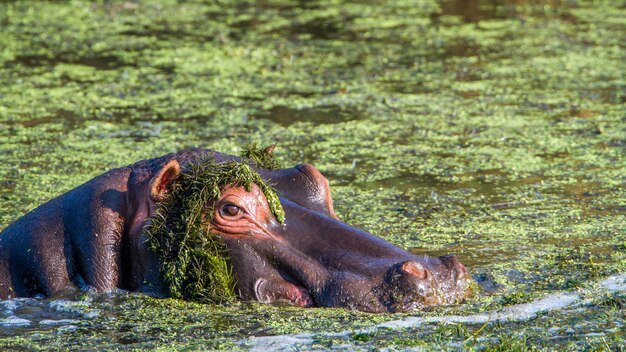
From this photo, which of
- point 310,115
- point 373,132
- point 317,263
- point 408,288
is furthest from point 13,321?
point 310,115

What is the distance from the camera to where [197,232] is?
183 inches

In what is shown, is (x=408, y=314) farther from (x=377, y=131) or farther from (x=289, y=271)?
(x=377, y=131)

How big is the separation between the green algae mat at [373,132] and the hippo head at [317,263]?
→ 7 cm

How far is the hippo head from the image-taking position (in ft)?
14.9

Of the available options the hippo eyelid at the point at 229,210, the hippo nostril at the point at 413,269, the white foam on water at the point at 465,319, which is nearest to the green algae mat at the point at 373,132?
the white foam on water at the point at 465,319

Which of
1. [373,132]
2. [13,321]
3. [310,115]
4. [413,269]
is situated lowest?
[13,321]

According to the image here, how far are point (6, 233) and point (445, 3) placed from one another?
30.0 feet

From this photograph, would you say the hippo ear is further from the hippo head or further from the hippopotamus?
the hippo head

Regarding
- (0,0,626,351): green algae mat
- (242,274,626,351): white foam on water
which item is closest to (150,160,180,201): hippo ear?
(0,0,626,351): green algae mat

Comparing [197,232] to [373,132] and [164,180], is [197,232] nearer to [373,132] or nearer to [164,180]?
[164,180]

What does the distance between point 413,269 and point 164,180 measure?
1080 millimetres

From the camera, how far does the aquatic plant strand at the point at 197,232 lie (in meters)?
4.63

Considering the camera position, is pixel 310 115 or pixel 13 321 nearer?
pixel 13 321

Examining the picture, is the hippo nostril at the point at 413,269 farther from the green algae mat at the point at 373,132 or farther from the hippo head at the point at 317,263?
the green algae mat at the point at 373,132
